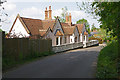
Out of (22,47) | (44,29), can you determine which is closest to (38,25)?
(44,29)

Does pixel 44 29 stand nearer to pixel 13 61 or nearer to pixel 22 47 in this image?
pixel 22 47

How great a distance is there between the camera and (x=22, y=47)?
1694 cm

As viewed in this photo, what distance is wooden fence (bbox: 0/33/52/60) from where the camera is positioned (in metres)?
14.2

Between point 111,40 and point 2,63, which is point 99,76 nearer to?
point 111,40

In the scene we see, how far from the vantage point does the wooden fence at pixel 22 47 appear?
46.5 ft

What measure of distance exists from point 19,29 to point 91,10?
22.3 metres

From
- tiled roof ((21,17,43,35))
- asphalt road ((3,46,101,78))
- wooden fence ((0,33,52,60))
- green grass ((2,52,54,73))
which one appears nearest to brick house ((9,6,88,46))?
tiled roof ((21,17,43,35))

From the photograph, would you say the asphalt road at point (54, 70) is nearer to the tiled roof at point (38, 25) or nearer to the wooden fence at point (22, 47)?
the wooden fence at point (22, 47)

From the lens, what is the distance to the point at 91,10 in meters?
15.3

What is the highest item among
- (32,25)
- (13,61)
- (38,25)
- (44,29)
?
(38,25)

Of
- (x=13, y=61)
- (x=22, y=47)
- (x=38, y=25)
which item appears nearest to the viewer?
(x=13, y=61)

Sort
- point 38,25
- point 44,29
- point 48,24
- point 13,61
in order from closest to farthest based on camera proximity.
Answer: point 13,61 → point 44,29 → point 38,25 → point 48,24

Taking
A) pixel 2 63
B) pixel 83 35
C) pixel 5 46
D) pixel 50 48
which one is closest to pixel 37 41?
pixel 50 48

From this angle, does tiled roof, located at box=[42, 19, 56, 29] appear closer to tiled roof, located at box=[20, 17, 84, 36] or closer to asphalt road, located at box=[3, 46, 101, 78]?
tiled roof, located at box=[20, 17, 84, 36]
